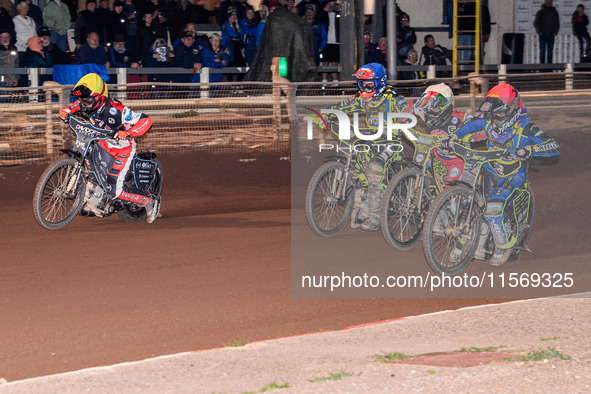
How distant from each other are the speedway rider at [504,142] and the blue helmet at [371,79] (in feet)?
5.10

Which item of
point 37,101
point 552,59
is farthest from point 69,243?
point 552,59

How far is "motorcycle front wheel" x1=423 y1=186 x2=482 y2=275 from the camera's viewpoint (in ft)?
26.9

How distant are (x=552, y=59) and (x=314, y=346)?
64.5ft

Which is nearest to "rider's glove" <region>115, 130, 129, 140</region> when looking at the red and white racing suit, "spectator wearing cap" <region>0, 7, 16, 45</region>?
the red and white racing suit

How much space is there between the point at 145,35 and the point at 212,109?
249cm

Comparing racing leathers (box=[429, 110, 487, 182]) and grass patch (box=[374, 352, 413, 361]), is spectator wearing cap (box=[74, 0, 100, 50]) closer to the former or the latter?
racing leathers (box=[429, 110, 487, 182])

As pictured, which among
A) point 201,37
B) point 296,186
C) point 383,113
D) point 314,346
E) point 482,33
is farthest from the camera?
point 482,33

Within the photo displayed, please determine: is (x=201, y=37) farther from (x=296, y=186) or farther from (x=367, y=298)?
(x=367, y=298)

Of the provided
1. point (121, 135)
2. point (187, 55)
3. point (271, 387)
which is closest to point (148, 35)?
point (187, 55)

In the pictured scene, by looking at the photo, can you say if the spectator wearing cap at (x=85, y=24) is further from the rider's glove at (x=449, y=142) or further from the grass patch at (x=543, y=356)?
Result: the grass patch at (x=543, y=356)

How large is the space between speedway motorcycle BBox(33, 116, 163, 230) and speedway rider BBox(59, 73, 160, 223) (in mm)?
72

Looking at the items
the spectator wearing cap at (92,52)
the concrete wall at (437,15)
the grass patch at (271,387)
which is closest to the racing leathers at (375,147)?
the grass patch at (271,387)

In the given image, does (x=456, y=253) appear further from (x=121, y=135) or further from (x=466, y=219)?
(x=121, y=135)

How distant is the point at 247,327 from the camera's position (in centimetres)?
725
